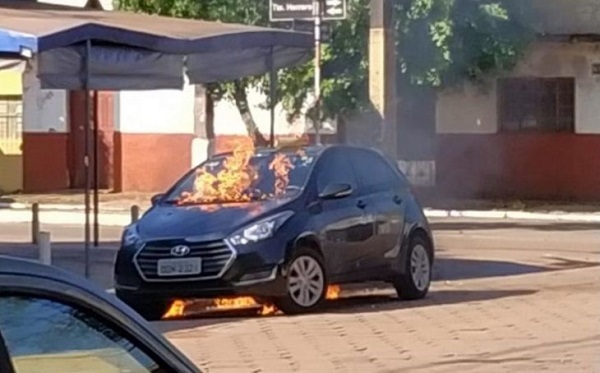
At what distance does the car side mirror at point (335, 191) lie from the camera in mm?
15789

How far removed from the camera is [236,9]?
105 ft

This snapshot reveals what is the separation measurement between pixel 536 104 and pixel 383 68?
506 inches

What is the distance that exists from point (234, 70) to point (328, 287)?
4901 mm

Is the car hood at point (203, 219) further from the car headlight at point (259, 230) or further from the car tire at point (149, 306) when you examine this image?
the car tire at point (149, 306)

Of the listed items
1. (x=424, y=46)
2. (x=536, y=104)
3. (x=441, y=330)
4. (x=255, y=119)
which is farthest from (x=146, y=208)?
(x=441, y=330)

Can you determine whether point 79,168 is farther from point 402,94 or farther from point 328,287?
point 328,287

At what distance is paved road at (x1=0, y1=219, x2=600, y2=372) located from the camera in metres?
12.2

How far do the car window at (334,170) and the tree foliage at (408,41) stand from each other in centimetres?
1488

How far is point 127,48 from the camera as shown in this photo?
1723 cm

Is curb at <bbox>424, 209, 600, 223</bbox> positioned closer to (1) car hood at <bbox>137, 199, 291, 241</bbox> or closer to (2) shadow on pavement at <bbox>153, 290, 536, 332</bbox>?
(2) shadow on pavement at <bbox>153, 290, 536, 332</bbox>

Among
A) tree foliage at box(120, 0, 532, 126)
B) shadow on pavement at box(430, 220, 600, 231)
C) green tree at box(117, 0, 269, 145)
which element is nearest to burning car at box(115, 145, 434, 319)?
shadow on pavement at box(430, 220, 600, 231)

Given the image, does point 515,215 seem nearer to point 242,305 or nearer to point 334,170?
point 334,170

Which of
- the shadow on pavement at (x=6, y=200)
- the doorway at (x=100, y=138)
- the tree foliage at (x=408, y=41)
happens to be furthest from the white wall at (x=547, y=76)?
the shadow on pavement at (x=6, y=200)

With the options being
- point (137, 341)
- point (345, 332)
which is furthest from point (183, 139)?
point (137, 341)
